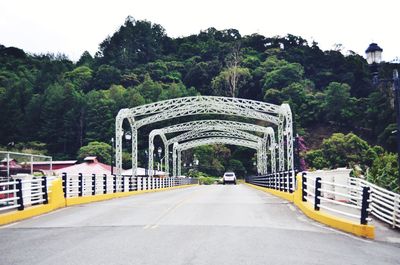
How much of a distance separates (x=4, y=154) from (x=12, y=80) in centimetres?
9116

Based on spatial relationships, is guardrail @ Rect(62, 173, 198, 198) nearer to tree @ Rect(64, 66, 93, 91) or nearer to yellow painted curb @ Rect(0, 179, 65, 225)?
yellow painted curb @ Rect(0, 179, 65, 225)

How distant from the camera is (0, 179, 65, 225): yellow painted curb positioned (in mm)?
14859

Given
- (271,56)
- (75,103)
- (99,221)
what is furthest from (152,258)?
(271,56)

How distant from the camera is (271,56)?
12756cm

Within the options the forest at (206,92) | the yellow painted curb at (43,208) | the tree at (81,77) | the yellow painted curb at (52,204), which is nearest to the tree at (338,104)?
the forest at (206,92)

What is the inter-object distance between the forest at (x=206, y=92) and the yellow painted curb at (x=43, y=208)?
6555 cm

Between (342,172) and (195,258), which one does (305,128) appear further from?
(195,258)

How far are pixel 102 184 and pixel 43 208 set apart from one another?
1039 centimetres

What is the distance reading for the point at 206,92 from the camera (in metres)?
124

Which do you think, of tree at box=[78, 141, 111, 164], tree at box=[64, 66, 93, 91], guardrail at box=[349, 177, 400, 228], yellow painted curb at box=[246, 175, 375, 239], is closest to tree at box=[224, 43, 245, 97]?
tree at box=[64, 66, 93, 91]

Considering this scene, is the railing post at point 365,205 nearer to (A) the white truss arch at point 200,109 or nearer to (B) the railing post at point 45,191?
(B) the railing post at point 45,191

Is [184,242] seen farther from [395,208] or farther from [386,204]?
[386,204]

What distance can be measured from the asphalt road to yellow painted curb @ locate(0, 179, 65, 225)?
0.52 m

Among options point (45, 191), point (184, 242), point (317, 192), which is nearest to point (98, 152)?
point (45, 191)
